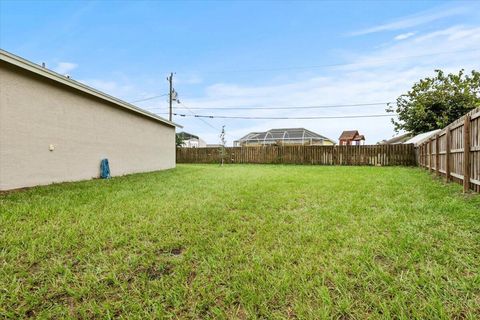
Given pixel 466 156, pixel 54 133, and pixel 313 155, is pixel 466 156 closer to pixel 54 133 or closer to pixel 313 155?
pixel 54 133

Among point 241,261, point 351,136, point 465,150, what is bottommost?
point 241,261

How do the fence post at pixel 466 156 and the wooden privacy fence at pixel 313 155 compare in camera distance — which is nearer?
the fence post at pixel 466 156

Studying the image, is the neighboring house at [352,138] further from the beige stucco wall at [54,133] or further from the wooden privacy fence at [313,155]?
the beige stucco wall at [54,133]

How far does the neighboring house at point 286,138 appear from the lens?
24.3 m

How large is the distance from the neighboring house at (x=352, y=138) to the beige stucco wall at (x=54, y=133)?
90.0ft

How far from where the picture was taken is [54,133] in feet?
18.5

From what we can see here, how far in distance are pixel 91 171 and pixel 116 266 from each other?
5.97m

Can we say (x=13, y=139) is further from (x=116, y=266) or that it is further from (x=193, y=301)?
(x=193, y=301)

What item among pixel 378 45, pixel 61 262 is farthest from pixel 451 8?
pixel 61 262

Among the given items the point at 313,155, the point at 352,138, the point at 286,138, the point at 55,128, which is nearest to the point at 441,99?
the point at 313,155

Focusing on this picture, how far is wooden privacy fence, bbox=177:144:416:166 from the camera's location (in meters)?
13.5

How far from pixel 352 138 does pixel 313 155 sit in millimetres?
18118

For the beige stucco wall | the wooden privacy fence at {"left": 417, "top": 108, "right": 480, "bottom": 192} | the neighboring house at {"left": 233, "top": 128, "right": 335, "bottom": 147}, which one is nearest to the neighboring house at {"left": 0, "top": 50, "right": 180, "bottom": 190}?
the beige stucco wall

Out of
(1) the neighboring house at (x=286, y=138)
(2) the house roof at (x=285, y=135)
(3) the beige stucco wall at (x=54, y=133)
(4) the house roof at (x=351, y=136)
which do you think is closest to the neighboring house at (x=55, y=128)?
(3) the beige stucco wall at (x=54, y=133)
